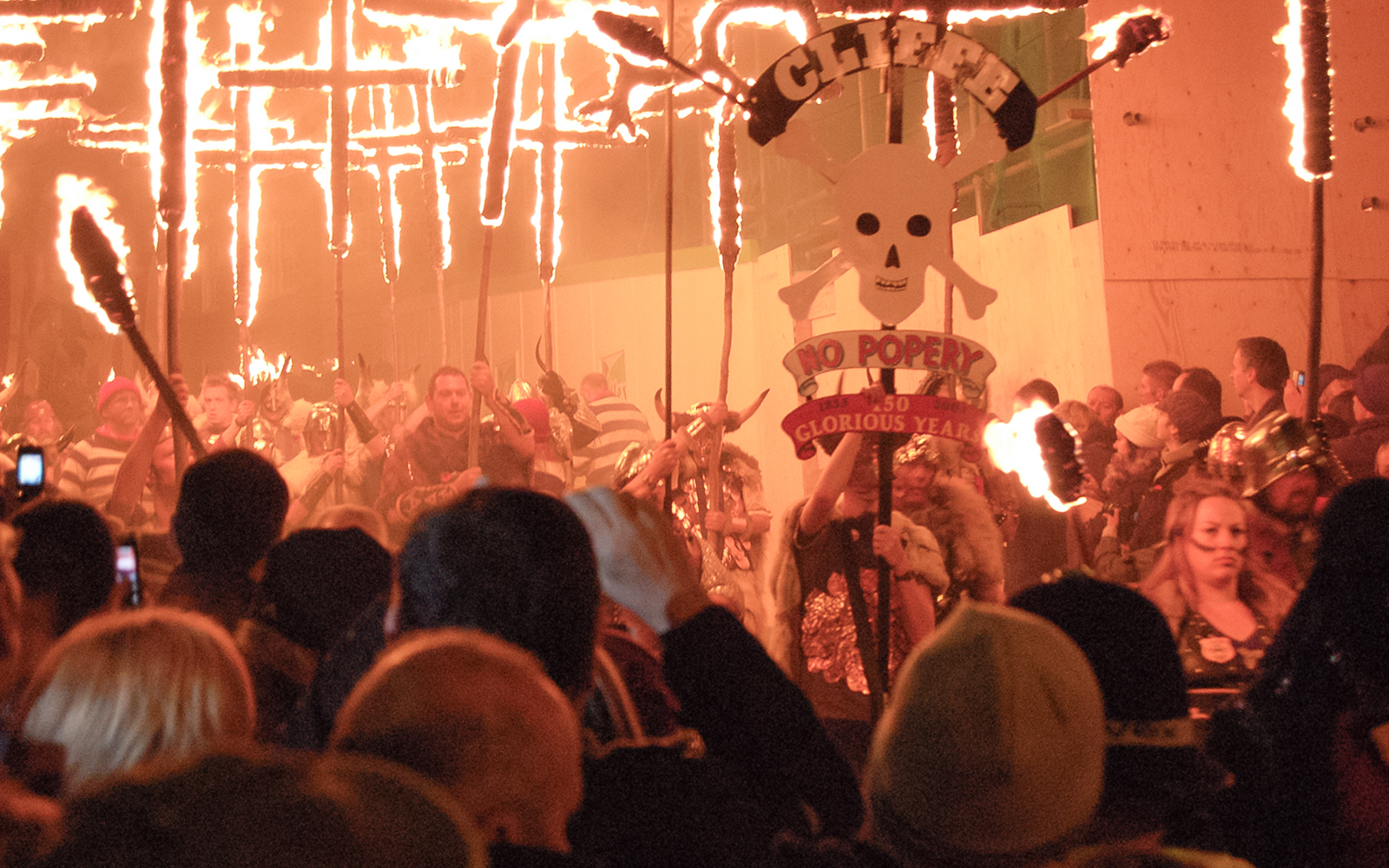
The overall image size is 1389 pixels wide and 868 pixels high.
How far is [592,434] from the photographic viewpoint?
9.64 meters

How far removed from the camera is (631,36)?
12.8 ft

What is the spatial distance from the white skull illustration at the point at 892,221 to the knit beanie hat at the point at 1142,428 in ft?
13.1

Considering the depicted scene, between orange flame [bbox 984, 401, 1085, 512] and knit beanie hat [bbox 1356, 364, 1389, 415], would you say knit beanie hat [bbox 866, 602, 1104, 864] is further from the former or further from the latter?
knit beanie hat [bbox 1356, 364, 1389, 415]

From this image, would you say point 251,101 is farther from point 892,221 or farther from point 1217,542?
point 1217,542

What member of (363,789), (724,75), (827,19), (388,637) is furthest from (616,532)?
(827,19)

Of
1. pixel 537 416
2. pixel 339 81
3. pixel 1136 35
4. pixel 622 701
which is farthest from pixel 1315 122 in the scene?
pixel 339 81

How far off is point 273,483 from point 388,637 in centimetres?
122

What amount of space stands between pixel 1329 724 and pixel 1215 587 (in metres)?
1.53

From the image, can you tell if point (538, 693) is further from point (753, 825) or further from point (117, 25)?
point (117, 25)

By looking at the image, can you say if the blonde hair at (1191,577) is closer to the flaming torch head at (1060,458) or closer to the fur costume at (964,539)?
the flaming torch head at (1060,458)

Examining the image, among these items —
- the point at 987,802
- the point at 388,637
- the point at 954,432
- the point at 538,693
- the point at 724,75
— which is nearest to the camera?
the point at 538,693

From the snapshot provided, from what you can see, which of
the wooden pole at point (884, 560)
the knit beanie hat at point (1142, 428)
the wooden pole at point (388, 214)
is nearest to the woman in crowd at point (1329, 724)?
the wooden pole at point (884, 560)

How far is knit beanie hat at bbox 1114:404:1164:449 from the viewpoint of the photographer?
278 inches

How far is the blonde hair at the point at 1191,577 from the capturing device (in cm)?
358
